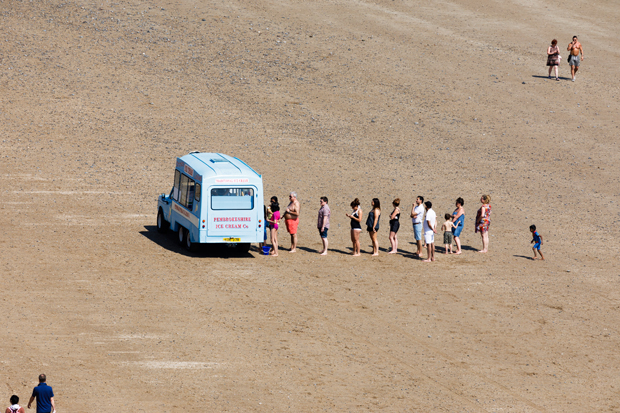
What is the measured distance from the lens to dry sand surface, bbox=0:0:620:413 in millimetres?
14680

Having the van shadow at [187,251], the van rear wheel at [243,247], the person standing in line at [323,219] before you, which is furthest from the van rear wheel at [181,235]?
the person standing in line at [323,219]

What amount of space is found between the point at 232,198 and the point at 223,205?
312mm

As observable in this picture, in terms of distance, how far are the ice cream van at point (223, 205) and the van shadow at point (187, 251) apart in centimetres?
31

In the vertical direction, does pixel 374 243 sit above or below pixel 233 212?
below

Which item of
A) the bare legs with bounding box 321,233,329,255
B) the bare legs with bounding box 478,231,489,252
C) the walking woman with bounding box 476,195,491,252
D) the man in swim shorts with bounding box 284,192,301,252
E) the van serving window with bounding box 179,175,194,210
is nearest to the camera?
the van serving window with bounding box 179,175,194,210

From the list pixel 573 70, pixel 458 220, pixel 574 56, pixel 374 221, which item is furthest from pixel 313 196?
pixel 573 70

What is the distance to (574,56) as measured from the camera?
3847 centimetres

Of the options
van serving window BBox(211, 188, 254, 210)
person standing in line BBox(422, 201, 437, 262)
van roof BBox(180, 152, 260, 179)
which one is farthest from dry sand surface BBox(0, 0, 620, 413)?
van roof BBox(180, 152, 260, 179)

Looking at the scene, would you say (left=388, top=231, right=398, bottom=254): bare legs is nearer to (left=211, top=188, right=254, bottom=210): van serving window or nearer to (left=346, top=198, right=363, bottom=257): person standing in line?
(left=346, top=198, right=363, bottom=257): person standing in line

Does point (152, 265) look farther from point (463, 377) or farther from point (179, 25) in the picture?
point (179, 25)

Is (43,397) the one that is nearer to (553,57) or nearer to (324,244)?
(324,244)

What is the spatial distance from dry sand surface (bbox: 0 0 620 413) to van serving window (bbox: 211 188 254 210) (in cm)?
157

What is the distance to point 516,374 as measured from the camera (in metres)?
15.1

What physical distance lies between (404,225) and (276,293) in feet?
26.4
